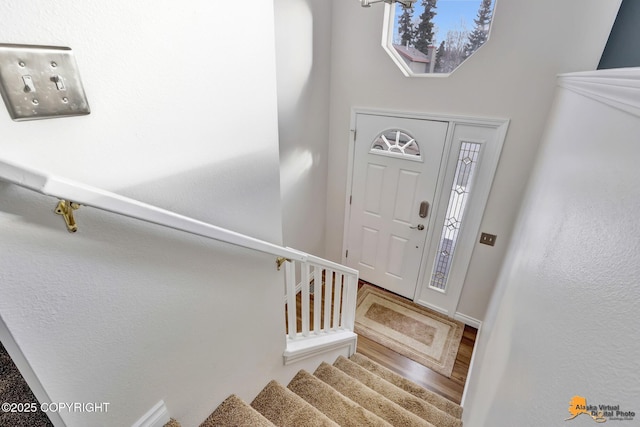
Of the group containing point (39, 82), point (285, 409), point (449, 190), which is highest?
point (39, 82)

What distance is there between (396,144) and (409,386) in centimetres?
208

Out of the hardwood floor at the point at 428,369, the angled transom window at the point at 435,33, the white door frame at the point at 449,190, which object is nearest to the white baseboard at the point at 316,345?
the hardwood floor at the point at 428,369

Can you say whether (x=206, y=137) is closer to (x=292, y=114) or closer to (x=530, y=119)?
(x=292, y=114)

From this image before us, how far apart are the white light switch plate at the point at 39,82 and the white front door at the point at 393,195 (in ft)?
8.17

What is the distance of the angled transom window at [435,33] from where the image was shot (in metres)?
2.21

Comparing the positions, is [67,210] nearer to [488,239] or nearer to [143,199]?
[143,199]

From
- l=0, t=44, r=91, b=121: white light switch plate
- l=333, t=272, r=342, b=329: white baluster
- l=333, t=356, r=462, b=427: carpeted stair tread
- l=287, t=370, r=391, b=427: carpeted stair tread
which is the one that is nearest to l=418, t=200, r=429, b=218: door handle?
l=333, t=272, r=342, b=329: white baluster

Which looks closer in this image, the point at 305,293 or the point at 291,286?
the point at 291,286

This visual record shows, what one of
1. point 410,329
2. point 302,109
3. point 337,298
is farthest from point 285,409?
point 302,109

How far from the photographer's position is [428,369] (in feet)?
8.55

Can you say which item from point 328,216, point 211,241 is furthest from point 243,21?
point 328,216

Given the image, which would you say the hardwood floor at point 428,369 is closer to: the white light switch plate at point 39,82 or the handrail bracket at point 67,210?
the handrail bracket at point 67,210

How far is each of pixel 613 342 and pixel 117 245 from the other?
105cm

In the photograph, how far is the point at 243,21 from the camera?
0.97 meters
